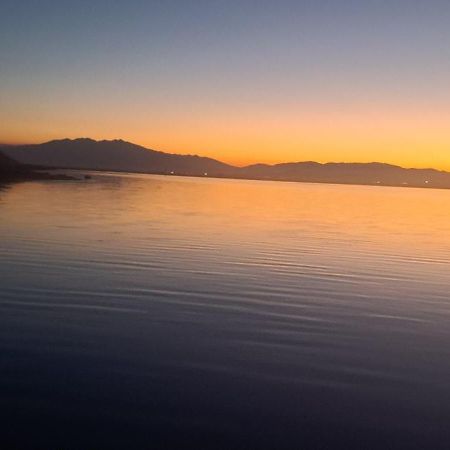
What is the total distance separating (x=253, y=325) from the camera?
1231 cm

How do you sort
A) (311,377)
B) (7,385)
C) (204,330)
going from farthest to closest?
1. (204,330)
2. (311,377)
3. (7,385)

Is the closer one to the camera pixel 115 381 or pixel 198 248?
pixel 115 381

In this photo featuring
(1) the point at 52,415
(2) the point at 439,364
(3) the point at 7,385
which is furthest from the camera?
(2) the point at 439,364

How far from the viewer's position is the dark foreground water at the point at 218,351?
7.25m

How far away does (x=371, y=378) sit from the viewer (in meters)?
9.44

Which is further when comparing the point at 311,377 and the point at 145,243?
the point at 145,243

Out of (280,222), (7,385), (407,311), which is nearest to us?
(7,385)

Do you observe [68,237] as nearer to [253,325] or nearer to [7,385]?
[253,325]

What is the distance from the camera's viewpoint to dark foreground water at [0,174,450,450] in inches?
286

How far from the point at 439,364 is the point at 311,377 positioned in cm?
272

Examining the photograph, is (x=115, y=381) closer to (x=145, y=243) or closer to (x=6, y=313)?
(x=6, y=313)

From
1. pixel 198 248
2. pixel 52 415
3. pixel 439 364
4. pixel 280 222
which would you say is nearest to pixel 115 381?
pixel 52 415

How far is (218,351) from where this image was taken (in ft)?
34.3

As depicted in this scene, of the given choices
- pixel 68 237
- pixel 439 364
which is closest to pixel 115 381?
pixel 439 364
